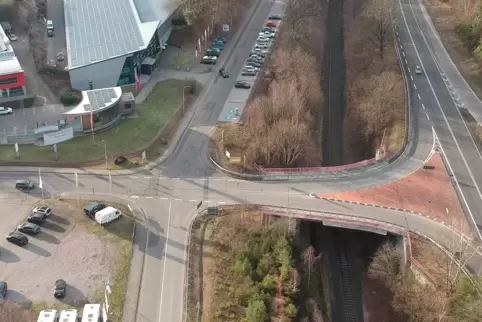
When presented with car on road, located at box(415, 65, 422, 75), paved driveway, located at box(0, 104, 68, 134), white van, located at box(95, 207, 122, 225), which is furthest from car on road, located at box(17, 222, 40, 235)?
car on road, located at box(415, 65, 422, 75)

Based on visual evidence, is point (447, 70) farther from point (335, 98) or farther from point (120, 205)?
point (120, 205)

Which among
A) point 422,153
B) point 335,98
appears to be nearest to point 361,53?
point 335,98

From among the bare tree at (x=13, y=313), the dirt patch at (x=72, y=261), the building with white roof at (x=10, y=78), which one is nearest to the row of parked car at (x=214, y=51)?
the building with white roof at (x=10, y=78)

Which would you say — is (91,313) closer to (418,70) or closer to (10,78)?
(10,78)

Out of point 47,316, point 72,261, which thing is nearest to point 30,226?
point 72,261

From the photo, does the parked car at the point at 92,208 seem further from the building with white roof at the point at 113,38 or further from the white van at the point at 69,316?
the building with white roof at the point at 113,38
